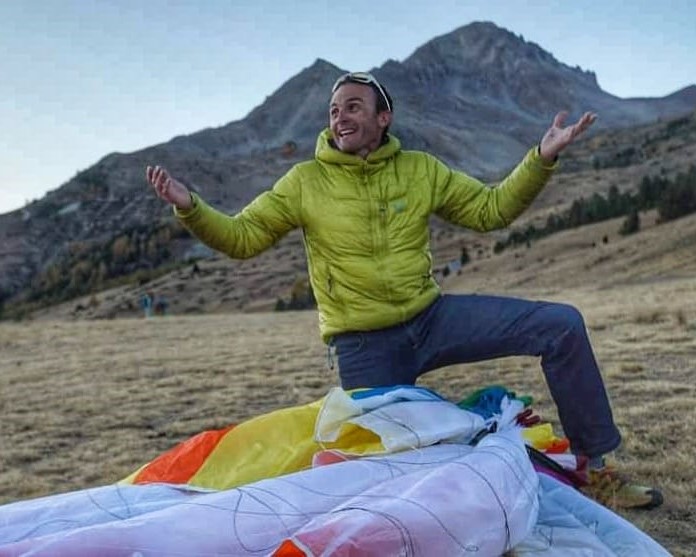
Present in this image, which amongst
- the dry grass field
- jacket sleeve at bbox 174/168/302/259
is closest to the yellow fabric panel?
jacket sleeve at bbox 174/168/302/259

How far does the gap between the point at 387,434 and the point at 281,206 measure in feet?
4.88

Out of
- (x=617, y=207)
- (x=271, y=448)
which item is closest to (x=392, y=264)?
(x=271, y=448)

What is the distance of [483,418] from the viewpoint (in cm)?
391

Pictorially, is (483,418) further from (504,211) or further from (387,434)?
(504,211)

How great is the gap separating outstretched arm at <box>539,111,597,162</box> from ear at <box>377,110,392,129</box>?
83cm

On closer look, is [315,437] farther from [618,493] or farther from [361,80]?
[361,80]

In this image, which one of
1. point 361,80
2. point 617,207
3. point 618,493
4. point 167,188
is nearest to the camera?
point 167,188

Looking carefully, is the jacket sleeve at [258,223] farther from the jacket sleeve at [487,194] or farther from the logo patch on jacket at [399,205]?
the jacket sleeve at [487,194]

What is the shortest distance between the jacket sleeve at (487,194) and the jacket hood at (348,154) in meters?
0.26

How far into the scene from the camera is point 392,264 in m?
4.33

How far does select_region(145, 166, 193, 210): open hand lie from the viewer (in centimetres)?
405

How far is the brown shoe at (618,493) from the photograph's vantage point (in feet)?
13.7

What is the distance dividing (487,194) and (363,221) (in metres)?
0.74

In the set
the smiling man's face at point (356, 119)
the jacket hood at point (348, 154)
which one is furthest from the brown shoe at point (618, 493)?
the smiling man's face at point (356, 119)
